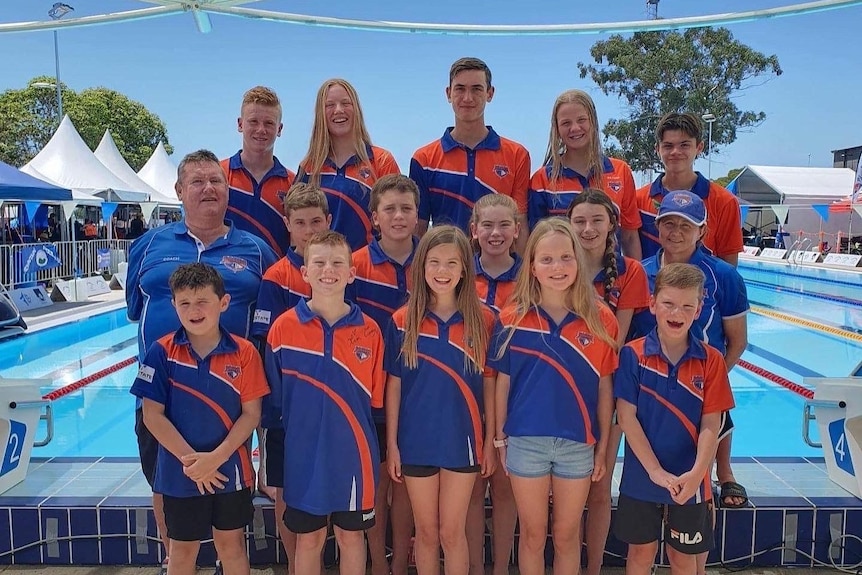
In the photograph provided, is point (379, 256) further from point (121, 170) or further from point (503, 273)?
point (121, 170)

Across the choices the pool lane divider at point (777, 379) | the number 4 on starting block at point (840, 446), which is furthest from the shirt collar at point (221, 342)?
the pool lane divider at point (777, 379)

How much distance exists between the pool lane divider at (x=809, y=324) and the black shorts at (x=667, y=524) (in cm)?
773

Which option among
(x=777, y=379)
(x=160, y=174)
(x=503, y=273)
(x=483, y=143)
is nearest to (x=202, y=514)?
(x=503, y=273)

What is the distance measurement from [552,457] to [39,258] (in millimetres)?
11762

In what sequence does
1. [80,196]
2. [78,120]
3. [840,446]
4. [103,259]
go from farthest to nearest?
[78,120], [103,259], [80,196], [840,446]

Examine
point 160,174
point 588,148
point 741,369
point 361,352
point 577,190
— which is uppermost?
point 160,174

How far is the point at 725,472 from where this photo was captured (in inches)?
112

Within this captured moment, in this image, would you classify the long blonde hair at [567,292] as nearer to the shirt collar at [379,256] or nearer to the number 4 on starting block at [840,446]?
the shirt collar at [379,256]

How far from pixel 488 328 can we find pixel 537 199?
2.87 ft

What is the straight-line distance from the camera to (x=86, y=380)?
21.4 feet

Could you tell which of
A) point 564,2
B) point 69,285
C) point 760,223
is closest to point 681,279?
point 564,2

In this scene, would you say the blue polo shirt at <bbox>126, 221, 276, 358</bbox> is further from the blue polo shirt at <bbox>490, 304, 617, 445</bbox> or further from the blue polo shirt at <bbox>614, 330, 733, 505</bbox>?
the blue polo shirt at <bbox>614, 330, 733, 505</bbox>

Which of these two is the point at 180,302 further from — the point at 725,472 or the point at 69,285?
the point at 69,285

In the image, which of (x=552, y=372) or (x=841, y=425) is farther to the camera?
(x=841, y=425)
